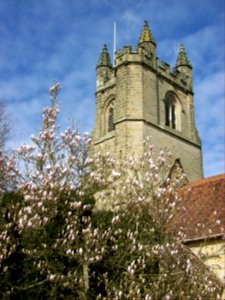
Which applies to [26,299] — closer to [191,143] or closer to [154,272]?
[154,272]

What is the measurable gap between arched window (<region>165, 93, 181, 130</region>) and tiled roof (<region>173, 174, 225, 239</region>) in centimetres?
859

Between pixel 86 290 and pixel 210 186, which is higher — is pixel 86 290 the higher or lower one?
the lower one

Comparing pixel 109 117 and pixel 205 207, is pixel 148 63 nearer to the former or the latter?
pixel 109 117

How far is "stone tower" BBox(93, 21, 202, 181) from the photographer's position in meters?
22.2

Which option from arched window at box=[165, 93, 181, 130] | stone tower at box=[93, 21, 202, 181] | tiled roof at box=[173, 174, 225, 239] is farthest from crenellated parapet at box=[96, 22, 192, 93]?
tiled roof at box=[173, 174, 225, 239]

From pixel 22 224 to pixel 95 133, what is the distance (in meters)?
18.8

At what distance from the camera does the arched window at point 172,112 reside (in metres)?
25.2

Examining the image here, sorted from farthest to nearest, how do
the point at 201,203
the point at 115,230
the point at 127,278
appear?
the point at 201,203
the point at 115,230
the point at 127,278

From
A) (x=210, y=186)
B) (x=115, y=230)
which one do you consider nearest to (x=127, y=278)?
(x=115, y=230)

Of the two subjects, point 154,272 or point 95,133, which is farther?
point 95,133

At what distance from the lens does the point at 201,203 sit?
50.5 ft

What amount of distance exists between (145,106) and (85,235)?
15948 mm

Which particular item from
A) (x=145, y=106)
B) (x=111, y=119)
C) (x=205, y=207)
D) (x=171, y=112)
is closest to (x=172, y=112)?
(x=171, y=112)

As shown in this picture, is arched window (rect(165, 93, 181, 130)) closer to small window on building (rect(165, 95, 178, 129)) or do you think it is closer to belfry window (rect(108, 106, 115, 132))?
small window on building (rect(165, 95, 178, 129))
